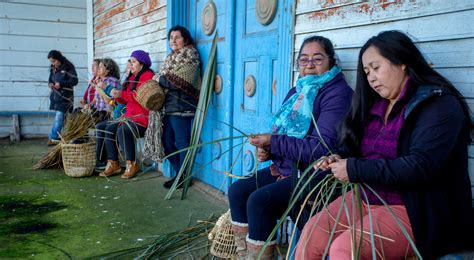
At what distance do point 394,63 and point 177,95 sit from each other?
242 centimetres

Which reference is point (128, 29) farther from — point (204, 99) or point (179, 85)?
point (204, 99)

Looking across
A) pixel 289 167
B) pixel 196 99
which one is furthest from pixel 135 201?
pixel 289 167

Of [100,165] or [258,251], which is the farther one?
[100,165]

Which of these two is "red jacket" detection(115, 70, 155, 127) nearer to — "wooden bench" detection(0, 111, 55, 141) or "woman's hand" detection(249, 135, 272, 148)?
"woman's hand" detection(249, 135, 272, 148)

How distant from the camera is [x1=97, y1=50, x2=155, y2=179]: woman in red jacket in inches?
159

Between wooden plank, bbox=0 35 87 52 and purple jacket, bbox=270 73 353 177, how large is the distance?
630 centimetres

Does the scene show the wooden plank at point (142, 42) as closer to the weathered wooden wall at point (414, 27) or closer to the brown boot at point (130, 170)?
the brown boot at point (130, 170)

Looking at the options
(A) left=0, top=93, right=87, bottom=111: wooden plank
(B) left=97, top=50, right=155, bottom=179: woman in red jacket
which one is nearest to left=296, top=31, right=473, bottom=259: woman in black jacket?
(B) left=97, top=50, right=155, bottom=179: woman in red jacket

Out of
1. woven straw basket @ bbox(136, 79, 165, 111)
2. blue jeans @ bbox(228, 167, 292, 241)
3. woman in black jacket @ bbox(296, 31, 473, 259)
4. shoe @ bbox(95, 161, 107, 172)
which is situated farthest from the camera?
shoe @ bbox(95, 161, 107, 172)

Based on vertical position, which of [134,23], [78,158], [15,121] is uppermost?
[134,23]

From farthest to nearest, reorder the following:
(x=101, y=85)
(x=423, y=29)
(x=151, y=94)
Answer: (x=101, y=85) → (x=151, y=94) → (x=423, y=29)

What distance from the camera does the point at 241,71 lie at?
322 cm

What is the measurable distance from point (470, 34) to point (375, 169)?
659 millimetres

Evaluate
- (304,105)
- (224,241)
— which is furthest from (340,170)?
(224,241)
